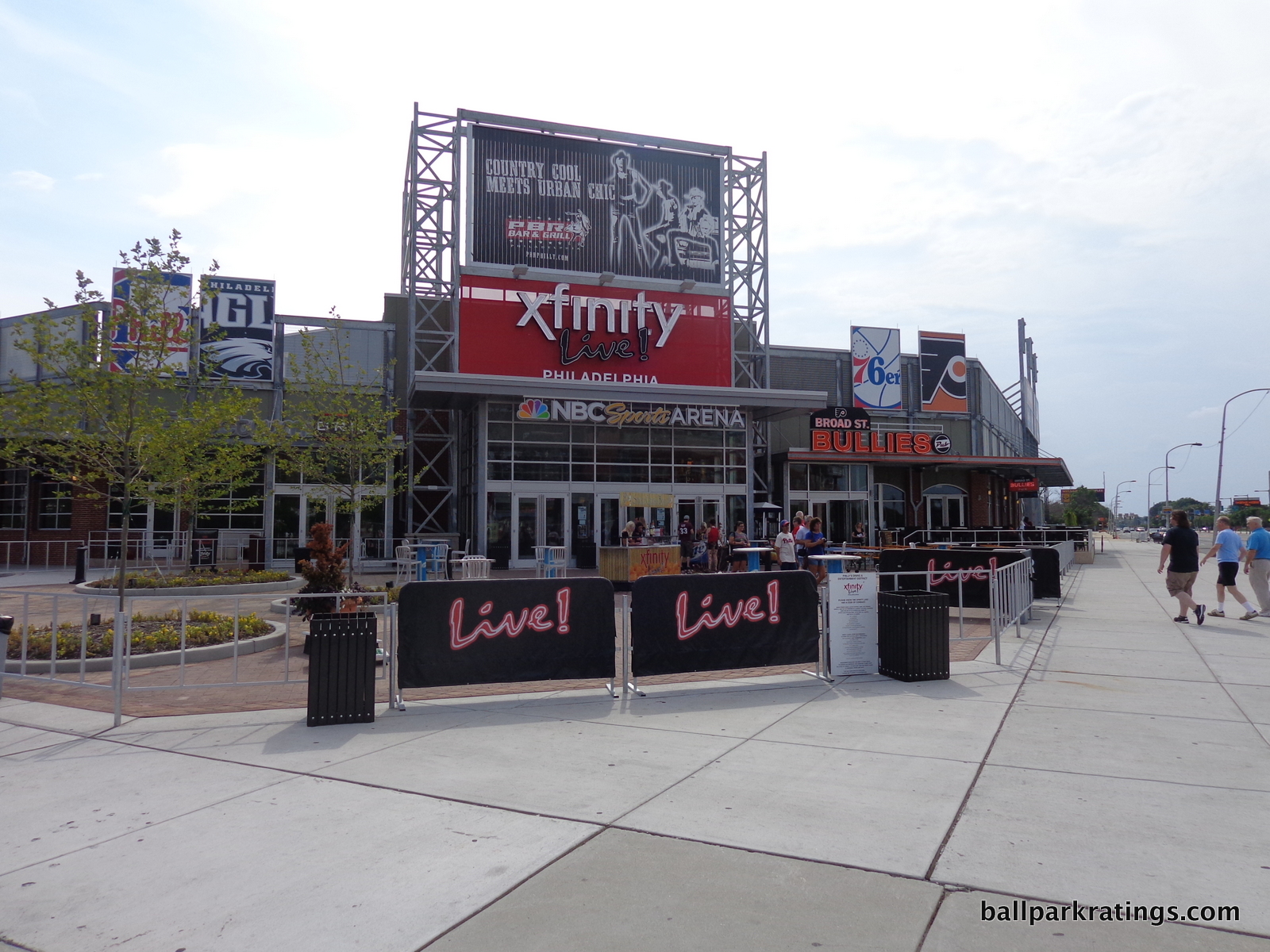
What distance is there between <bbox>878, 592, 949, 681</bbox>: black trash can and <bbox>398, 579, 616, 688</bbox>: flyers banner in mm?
3184

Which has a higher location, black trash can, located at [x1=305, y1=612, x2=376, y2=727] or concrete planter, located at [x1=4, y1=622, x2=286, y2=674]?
black trash can, located at [x1=305, y1=612, x2=376, y2=727]

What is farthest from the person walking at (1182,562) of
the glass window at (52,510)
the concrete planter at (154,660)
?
the glass window at (52,510)

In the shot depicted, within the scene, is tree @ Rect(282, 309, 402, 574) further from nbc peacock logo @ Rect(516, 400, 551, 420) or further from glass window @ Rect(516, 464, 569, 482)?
glass window @ Rect(516, 464, 569, 482)

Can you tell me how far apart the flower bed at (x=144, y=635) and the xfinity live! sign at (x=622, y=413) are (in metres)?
14.4

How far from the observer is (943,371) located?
4009cm

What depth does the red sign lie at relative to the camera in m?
29.0

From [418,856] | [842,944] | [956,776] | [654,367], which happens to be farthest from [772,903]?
[654,367]

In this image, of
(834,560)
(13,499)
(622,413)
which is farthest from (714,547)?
(13,499)

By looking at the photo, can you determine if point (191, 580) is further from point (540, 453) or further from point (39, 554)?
point (39, 554)

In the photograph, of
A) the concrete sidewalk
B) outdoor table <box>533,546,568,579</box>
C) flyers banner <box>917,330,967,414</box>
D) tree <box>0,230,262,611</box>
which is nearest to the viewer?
the concrete sidewalk

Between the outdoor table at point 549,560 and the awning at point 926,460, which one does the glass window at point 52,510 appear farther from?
the awning at point 926,460

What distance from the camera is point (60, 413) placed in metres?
12.6

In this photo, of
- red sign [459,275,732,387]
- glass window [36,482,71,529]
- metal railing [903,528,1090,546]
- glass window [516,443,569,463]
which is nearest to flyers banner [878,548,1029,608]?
metal railing [903,528,1090,546]

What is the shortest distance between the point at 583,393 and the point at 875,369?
1796 cm
